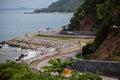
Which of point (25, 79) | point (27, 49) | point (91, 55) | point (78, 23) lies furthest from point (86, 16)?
point (25, 79)

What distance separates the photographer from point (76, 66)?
4434cm

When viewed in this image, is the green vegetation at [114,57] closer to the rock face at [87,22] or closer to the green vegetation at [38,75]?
the green vegetation at [38,75]

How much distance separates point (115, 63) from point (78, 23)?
59625 millimetres

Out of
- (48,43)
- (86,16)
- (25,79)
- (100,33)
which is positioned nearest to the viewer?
(25,79)

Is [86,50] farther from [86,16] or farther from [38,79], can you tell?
[86,16]

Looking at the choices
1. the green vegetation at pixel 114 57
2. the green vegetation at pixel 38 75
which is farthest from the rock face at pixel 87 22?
the green vegetation at pixel 38 75

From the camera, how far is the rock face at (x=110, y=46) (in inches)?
1714

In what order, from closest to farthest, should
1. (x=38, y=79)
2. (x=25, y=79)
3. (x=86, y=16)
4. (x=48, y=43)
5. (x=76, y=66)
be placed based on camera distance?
1. (x=38, y=79)
2. (x=25, y=79)
3. (x=76, y=66)
4. (x=48, y=43)
5. (x=86, y=16)

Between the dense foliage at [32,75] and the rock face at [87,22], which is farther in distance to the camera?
the rock face at [87,22]

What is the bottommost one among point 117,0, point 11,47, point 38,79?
point 11,47

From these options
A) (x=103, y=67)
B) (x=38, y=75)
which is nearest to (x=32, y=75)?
(x=38, y=75)

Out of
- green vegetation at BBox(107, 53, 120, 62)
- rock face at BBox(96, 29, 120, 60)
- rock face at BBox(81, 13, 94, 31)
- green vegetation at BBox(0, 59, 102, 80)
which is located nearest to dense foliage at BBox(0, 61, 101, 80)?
green vegetation at BBox(0, 59, 102, 80)

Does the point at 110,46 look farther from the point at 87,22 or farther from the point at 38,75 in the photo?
the point at 87,22

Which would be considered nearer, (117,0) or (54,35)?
(117,0)
